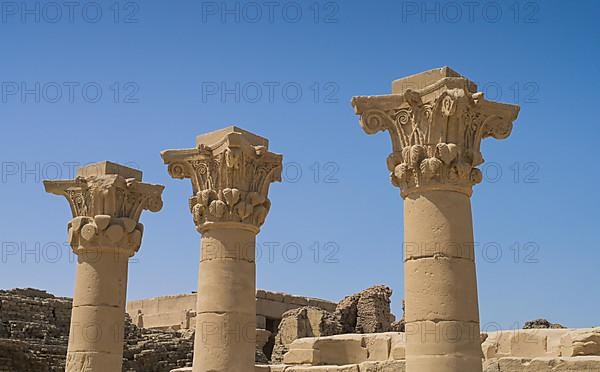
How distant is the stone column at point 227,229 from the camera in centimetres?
1302

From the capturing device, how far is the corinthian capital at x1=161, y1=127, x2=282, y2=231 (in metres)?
13.4

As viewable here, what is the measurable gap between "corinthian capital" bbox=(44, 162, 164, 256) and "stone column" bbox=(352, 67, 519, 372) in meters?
7.29

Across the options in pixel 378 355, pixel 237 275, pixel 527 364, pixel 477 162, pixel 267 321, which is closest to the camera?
pixel 477 162

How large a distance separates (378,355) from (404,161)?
20.1ft

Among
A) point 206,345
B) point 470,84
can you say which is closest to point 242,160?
point 206,345

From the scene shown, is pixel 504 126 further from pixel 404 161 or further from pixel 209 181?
pixel 209 181

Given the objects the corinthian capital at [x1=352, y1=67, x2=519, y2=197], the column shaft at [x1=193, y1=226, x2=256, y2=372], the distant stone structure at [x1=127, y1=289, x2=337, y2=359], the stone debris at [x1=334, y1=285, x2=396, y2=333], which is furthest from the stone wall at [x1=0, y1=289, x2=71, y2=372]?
the corinthian capital at [x1=352, y1=67, x2=519, y2=197]

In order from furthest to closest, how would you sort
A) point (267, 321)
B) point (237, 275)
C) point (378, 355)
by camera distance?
1. point (267, 321)
2. point (378, 355)
3. point (237, 275)

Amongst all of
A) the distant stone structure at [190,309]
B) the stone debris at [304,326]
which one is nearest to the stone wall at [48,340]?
the stone debris at [304,326]

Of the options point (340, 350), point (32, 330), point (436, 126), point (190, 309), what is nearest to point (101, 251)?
point (340, 350)

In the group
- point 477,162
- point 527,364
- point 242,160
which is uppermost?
point 242,160

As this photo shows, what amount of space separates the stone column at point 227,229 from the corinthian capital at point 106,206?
2623 mm

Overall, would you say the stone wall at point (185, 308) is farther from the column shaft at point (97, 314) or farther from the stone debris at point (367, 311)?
the column shaft at point (97, 314)

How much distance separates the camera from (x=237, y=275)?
1330 cm
